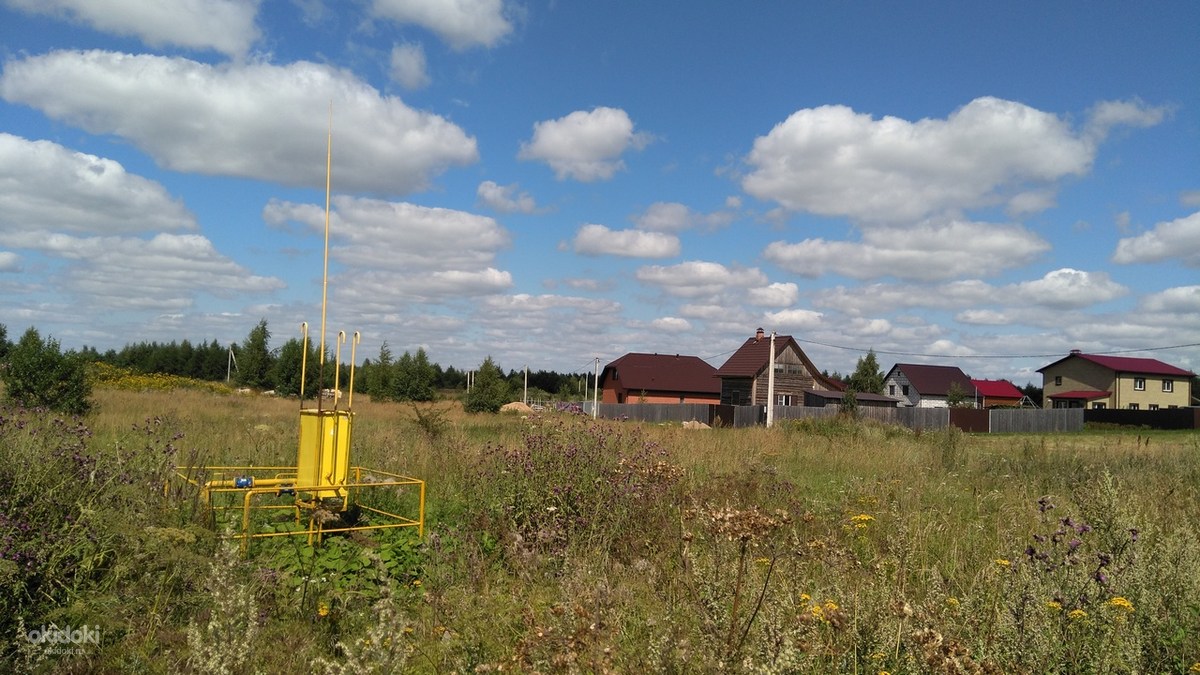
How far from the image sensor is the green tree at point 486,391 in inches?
1516

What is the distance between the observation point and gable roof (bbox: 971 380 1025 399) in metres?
74.8

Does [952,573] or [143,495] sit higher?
[143,495]

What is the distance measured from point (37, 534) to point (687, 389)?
5359 cm

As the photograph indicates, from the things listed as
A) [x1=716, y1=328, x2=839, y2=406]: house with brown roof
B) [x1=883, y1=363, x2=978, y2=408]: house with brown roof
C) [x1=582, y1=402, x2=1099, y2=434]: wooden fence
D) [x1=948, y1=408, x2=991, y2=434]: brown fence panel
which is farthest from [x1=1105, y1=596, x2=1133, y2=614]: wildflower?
[x1=883, y1=363, x2=978, y2=408]: house with brown roof

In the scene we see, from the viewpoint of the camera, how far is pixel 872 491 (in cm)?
847

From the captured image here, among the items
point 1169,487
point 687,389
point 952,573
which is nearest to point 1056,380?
point 687,389

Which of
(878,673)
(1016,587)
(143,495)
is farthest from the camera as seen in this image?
(143,495)

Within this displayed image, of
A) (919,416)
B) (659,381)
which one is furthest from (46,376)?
(659,381)

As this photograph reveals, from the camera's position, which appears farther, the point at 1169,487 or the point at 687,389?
the point at 687,389

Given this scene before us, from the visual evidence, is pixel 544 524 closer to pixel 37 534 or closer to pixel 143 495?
pixel 143 495

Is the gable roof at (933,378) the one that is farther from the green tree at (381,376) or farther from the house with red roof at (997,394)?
the green tree at (381,376)

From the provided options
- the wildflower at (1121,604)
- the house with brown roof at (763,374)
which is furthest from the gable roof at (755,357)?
the wildflower at (1121,604)

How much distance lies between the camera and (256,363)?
166 ft

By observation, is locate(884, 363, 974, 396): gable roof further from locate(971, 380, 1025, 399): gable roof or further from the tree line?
the tree line
